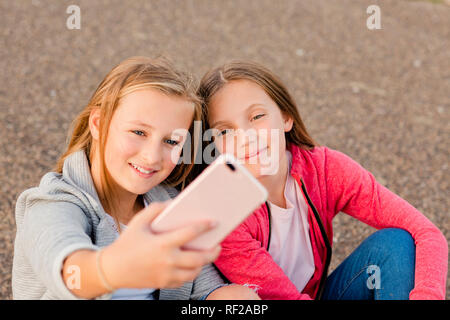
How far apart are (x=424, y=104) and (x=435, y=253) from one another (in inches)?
144

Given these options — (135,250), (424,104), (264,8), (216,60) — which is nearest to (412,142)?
(424,104)

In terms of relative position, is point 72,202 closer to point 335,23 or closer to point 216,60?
point 216,60

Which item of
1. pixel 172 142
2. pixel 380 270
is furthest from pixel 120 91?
pixel 380 270

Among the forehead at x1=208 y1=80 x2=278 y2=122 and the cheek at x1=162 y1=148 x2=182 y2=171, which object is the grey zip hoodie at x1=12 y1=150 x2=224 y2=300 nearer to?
the cheek at x1=162 y1=148 x2=182 y2=171

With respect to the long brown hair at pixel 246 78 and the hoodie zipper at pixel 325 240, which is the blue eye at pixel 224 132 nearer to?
the long brown hair at pixel 246 78

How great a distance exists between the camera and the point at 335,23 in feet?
23.2

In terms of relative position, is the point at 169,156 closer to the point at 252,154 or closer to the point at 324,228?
the point at 252,154

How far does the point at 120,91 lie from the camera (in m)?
2.12

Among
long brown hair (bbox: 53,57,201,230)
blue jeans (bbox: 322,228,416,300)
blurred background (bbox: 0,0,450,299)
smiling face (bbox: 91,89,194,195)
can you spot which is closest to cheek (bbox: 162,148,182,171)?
smiling face (bbox: 91,89,194,195)

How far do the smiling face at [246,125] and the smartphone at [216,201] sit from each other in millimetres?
842

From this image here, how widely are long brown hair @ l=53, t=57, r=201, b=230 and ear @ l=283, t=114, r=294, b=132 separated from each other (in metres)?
0.57

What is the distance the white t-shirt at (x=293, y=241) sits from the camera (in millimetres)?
2482

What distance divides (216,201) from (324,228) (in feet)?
3.96

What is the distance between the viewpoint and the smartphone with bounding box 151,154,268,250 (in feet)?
4.67
